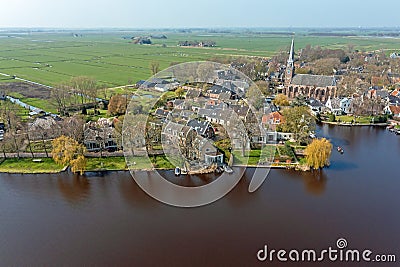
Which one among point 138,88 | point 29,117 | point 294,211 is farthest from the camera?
point 138,88

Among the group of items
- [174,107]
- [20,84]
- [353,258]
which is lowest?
[353,258]

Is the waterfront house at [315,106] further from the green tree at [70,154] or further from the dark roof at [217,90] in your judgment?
the green tree at [70,154]

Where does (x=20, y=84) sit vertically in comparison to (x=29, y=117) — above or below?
above

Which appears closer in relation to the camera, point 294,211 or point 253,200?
point 294,211

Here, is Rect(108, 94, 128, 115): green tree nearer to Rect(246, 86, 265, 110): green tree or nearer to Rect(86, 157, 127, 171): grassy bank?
Rect(86, 157, 127, 171): grassy bank

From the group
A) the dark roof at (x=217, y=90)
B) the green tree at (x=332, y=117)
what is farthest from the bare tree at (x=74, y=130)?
the green tree at (x=332, y=117)

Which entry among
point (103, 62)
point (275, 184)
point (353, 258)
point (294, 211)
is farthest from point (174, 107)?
point (103, 62)

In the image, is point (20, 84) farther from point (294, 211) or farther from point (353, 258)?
point (353, 258)
